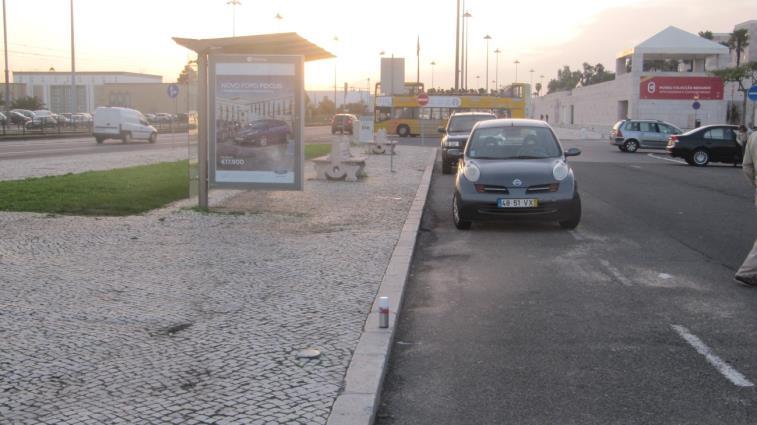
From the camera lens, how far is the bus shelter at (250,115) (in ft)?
41.2

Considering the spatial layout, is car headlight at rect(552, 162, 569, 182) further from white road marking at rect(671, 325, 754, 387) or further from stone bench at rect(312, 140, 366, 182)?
stone bench at rect(312, 140, 366, 182)

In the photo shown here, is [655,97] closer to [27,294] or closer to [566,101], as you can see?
[566,101]

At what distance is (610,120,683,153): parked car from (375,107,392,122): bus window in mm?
21666

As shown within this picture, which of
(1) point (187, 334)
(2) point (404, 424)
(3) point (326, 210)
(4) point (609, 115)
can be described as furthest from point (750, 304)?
(4) point (609, 115)

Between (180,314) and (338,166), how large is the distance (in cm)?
1264

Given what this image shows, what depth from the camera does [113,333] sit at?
5.70m

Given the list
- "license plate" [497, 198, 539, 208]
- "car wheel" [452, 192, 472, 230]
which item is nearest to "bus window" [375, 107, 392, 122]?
"car wheel" [452, 192, 472, 230]

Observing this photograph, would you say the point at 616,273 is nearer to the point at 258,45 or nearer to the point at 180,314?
the point at 180,314

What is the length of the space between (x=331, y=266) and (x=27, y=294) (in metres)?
2.93

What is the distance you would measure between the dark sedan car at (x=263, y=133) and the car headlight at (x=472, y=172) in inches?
118

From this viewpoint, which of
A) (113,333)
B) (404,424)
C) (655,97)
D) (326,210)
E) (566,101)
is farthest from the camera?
(566,101)

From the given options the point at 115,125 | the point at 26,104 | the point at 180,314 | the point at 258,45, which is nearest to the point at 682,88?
the point at 115,125

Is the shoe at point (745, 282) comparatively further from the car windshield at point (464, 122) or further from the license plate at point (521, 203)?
the car windshield at point (464, 122)

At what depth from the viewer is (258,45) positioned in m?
12.9
